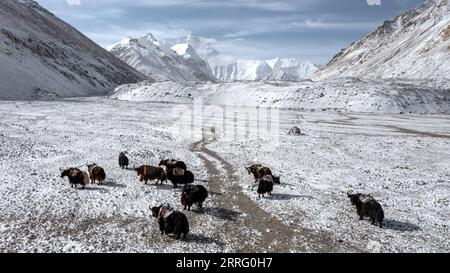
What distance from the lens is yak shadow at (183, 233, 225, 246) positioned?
13.0 m

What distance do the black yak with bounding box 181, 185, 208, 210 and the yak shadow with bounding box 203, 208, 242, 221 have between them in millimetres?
489

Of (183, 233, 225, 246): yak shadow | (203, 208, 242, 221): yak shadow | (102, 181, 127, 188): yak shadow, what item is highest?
(102, 181, 127, 188): yak shadow

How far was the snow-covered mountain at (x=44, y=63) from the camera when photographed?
8944 centimetres

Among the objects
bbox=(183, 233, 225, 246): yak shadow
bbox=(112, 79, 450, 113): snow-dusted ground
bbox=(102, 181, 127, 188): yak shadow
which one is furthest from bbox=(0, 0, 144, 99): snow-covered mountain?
bbox=(183, 233, 225, 246): yak shadow

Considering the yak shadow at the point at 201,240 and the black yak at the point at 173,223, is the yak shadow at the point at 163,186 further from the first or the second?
the yak shadow at the point at 201,240

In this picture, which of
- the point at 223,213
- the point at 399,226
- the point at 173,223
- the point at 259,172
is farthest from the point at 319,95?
the point at 173,223

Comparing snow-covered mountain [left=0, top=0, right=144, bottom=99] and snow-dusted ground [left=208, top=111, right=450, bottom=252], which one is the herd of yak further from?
snow-covered mountain [left=0, top=0, right=144, bottom=99]

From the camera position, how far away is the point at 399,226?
1474 cm

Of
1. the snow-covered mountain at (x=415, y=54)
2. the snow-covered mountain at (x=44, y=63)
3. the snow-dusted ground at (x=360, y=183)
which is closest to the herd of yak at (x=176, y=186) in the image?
the snow-dusted ground at (x=360, y=183)

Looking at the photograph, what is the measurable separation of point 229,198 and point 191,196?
2.59 m

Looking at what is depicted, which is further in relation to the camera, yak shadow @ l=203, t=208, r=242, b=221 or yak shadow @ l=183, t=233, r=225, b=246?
yak shadow @ l=203, t=208, r=242, b=221

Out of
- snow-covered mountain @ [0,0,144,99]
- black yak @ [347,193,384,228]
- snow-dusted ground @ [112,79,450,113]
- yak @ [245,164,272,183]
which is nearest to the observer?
black yak @ [347,193,384,228]
